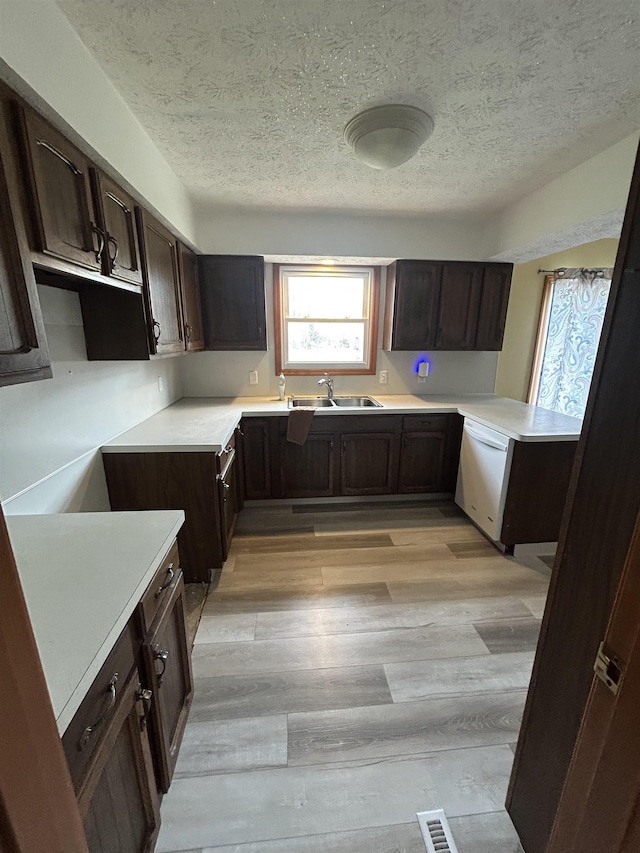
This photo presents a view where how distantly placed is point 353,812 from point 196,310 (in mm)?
2982

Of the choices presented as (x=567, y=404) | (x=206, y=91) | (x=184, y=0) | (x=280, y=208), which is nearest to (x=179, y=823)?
(x=184, y=0)

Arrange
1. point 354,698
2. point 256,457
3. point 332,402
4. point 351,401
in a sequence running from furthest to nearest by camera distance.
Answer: point 351,401
point 332,402
point 256,457
point 354,698

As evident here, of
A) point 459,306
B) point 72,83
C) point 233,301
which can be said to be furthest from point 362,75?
point 459,306

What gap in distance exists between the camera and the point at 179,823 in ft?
Answer: 3.71

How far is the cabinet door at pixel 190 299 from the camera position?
2488mm

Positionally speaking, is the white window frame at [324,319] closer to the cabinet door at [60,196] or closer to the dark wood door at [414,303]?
the dark wood door at [414,303]

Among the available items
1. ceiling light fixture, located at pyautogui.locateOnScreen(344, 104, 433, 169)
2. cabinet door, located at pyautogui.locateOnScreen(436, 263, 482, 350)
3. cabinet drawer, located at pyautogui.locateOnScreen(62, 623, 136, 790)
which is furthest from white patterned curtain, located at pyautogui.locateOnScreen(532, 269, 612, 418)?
cabinet drawer, located at pyautogui.locateOnScreen(62, 623, 136, 790)

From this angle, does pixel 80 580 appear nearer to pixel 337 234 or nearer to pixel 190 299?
pixel 190 299

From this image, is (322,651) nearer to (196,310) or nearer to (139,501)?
(139,501)

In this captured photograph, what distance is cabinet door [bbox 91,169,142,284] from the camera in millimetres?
1367

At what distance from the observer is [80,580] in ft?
2.97

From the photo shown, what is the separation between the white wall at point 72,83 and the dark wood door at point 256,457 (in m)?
1.62

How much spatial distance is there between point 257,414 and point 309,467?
64 cm

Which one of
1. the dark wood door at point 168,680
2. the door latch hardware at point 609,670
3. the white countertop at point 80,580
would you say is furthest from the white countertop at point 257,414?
the door latch hardware at point 609,670
